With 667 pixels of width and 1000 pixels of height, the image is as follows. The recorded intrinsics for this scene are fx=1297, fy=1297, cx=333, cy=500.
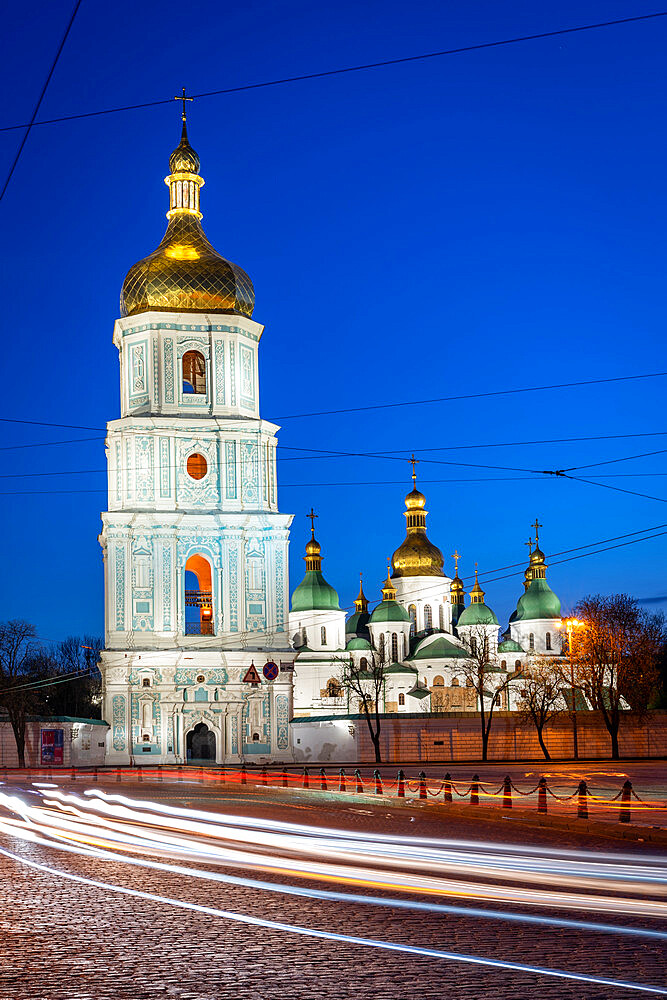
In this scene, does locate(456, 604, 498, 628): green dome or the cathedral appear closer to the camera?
the cathedral

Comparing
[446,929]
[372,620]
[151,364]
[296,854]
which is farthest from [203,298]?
[446,929]

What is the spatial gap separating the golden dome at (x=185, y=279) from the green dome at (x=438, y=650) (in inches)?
1131

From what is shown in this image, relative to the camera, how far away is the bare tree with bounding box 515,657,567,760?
5978 cm

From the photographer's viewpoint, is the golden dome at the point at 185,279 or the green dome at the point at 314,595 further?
the green dome at the point at 314,595

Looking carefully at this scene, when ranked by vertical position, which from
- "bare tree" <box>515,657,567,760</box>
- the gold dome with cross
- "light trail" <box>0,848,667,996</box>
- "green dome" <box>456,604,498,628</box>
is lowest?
"light trail" <box>0,848,667,996</box>

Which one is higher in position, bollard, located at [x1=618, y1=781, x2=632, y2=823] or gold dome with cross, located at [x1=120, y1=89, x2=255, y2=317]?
gold dome with cross, located at [x1=120, y1=89, x2=255, y2=317]

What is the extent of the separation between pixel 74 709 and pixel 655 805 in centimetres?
8744

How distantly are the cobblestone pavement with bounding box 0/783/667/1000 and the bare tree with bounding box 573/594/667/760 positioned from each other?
166 feet

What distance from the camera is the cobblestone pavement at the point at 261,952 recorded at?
7.63 meters

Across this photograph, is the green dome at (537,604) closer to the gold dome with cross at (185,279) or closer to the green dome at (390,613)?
the green dome at (390,613)

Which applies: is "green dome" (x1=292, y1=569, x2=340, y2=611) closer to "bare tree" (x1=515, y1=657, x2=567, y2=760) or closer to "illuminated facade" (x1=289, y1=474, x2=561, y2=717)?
"illuminated facade" (x1=289, y1=474, x2=561, y2=717)

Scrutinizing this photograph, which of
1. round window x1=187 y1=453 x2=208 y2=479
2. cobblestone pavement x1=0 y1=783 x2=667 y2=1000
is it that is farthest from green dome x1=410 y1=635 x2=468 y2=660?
cobblestone pavement x1=0 y1=783 x2=667 y2=1000

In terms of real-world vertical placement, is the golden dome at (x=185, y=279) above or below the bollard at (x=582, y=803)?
above

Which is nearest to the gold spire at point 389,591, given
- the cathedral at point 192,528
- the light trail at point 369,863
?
the cathedral at point 192,528
